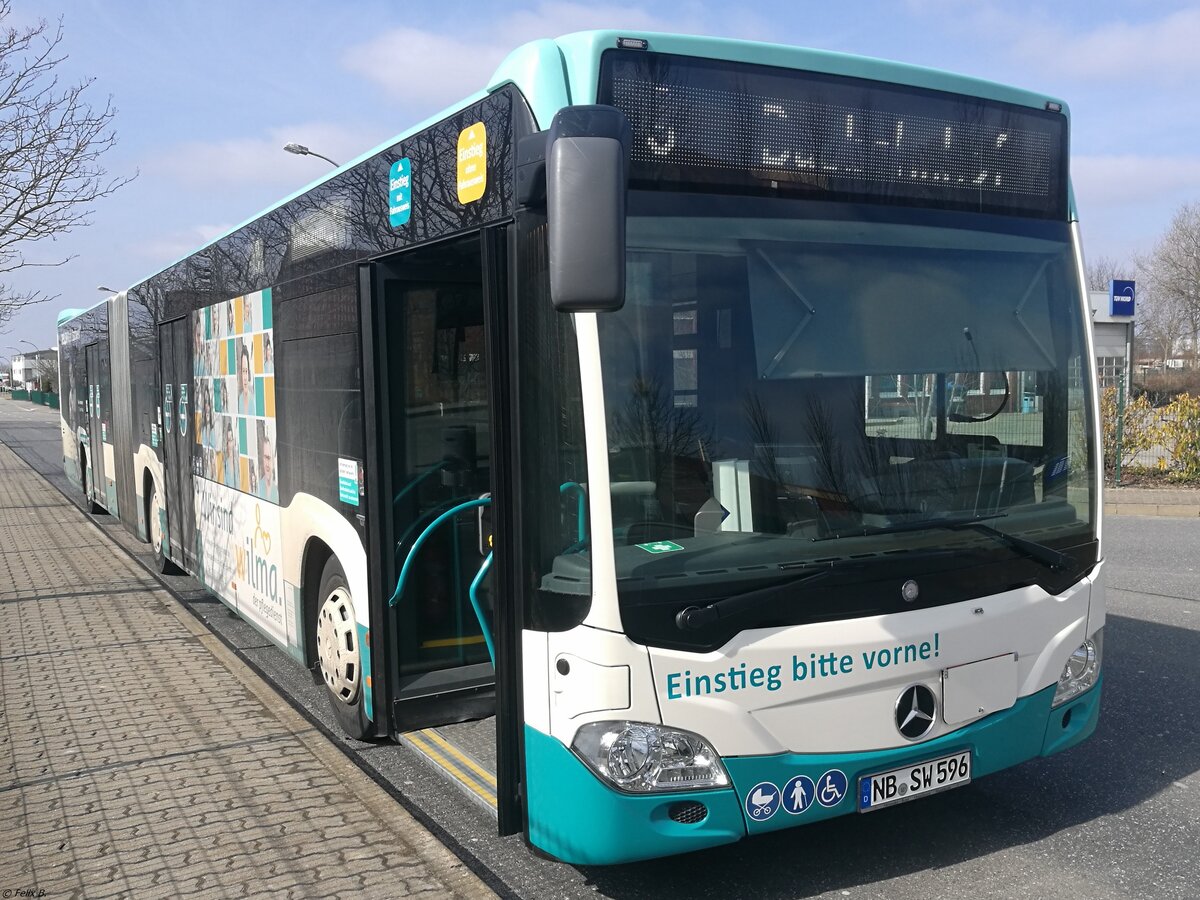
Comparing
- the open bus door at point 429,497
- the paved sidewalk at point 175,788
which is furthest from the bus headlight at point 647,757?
the open bus door at point 429,497

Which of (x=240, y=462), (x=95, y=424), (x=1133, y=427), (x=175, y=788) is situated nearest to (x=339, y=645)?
(x=175, y=788)

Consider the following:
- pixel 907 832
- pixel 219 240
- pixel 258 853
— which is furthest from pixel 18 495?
pixel 907 832

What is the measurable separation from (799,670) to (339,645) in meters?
2.74

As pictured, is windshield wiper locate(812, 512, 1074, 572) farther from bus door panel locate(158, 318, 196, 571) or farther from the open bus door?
bus door panel locate(158, 318, 196, 571)

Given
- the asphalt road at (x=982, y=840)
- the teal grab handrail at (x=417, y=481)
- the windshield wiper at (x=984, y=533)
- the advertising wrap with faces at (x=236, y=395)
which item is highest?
the advertising wrap with faces at (x=236, y=395)

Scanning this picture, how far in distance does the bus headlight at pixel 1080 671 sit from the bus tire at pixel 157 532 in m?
8.19

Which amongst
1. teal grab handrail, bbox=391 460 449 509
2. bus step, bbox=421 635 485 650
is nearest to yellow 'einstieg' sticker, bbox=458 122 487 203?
teal grab handrail, bbox=391 460 449 509

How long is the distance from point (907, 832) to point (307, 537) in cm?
328

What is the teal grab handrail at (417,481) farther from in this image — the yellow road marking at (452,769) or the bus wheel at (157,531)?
the bus wheel at (157,531)

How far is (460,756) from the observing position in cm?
473

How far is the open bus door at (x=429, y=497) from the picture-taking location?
189 inches

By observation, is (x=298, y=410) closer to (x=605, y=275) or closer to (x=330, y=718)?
(x=330, y=718)

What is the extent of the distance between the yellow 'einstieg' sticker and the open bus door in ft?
1.41

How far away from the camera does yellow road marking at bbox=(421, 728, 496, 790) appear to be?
14.7 feet
